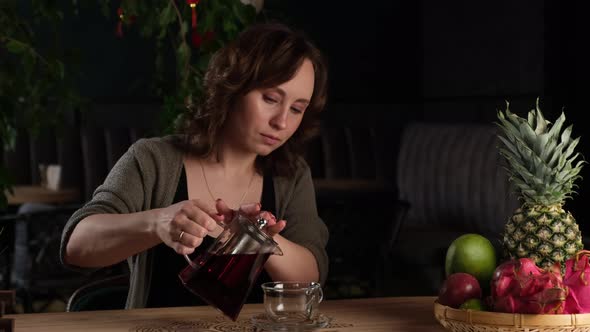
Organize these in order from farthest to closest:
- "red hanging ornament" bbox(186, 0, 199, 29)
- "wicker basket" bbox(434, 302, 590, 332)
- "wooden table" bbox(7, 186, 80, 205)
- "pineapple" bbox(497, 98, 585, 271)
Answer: "wooden table" bbox(7, 186, 80, 205)
"red hanging ornament" bbox(186, 0, 199, 29)
"pineapple" bbox(497, 98, 585, 271)
"wicker basket" bbox(434, 302, 590, 332)

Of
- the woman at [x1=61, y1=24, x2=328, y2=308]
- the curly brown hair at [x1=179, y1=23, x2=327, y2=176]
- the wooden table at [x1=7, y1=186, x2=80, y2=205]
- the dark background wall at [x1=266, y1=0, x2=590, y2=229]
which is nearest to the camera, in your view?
the woman at [x1=61, y1=24, x2=328, y2=308]

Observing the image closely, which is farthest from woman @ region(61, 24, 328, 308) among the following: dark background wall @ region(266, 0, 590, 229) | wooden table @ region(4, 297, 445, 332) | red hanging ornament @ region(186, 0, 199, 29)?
dark background wall @ region(266, 0, 590, 229)

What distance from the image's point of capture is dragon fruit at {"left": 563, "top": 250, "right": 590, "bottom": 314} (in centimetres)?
147

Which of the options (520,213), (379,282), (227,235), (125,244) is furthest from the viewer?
(379,282)

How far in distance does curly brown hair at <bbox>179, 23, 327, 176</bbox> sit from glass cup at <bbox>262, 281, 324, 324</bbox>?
0.71 metres

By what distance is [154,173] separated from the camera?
2.21 m

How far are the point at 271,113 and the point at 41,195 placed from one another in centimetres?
214

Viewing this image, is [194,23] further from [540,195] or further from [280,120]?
[540,195]

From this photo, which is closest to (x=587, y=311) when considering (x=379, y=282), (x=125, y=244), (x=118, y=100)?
(x=125, y=244)

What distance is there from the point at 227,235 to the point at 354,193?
2759 mm

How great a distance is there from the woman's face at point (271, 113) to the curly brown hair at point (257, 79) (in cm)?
2

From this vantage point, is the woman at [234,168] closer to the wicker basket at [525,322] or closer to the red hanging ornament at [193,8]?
the red hanging ornament at [193,8]

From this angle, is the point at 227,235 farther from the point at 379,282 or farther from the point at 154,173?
the point at 379,282

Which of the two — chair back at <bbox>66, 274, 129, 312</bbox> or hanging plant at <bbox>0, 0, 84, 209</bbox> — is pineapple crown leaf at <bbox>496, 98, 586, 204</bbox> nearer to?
chair back at <bbox>66, 274, 129, 312</bbox>
